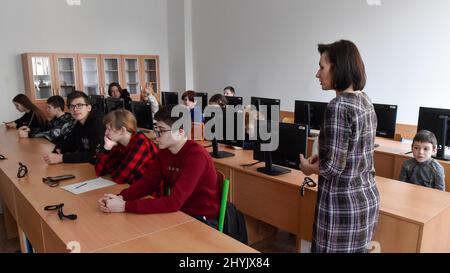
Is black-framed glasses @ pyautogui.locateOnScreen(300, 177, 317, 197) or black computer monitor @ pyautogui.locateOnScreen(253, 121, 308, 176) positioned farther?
black computer monitor @ pyautogui.locateOnScreen(253, 121, 308, 176)

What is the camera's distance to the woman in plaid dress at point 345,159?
1479 mm

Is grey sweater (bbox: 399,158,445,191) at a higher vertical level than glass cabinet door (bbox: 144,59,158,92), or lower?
lower

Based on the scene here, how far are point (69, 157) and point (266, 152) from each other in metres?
1.55

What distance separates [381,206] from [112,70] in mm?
6784

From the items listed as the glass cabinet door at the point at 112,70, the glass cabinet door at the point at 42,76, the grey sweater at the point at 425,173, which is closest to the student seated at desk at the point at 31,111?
the glass cabinet door at the point at 42,76

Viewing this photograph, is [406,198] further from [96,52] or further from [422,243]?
[96,52]

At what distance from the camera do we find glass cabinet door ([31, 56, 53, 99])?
6504mm

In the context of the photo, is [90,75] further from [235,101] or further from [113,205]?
[113,205]

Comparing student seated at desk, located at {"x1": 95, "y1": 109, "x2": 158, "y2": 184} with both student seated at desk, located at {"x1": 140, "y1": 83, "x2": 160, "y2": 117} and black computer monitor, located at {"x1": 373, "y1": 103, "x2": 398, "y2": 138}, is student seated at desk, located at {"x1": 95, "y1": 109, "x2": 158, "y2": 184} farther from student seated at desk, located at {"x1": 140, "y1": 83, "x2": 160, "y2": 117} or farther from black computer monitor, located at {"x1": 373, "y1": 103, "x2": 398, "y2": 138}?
black computer monitor, located at {"x1": 373, "y1": 103, "x2": 398, "y2": 138}

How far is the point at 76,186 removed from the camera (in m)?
2.20

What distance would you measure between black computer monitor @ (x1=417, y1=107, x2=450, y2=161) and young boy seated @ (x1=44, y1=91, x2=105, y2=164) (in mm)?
2774

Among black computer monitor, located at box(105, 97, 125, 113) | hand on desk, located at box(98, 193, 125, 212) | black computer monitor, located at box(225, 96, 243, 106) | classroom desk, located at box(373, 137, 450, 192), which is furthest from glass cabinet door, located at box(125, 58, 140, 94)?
hand on desk, located at box(98, 193, 125, 212)

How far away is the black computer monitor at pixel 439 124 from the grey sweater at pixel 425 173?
45cm
